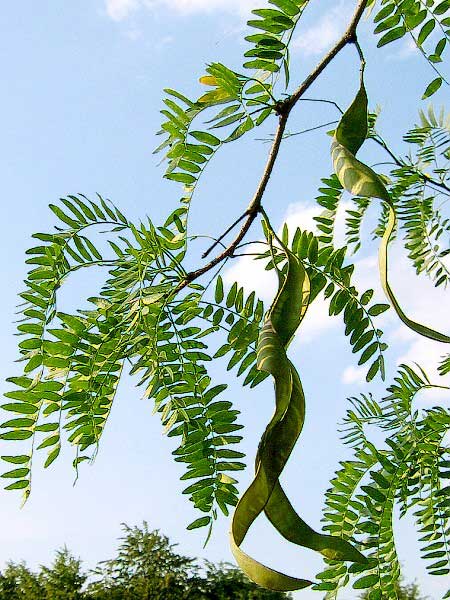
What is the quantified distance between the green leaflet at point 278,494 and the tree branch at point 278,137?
0.75 feet

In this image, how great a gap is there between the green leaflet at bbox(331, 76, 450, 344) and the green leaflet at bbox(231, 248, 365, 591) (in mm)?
64

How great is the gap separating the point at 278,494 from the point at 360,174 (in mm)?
183

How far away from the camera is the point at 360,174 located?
487mm

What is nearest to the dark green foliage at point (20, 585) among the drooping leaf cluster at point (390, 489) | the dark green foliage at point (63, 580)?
the dark green foliage at point (63, 580)

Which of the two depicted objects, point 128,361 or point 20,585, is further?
point 20,585

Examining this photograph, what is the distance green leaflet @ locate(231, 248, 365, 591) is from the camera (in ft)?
1.23

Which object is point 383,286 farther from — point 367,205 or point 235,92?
point 367,205

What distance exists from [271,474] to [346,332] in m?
0.49

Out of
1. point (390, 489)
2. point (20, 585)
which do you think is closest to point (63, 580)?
point (20, 585)

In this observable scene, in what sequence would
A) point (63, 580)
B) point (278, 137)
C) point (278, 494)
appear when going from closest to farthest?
point (278, 494)
point (278, 137)
point (63, 580)

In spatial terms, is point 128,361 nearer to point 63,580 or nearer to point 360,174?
point 360,174

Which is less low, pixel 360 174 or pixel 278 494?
pixel 360 174

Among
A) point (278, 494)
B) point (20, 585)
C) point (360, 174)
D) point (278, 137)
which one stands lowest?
point (278, 494)

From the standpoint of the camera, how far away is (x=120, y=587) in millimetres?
5285
